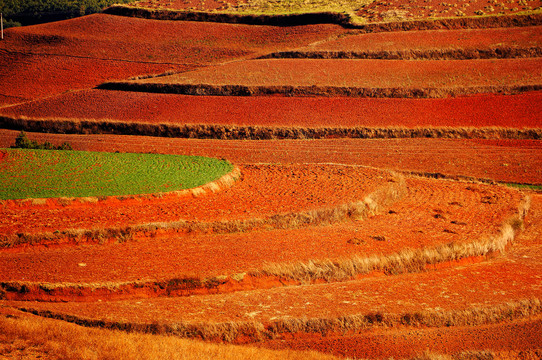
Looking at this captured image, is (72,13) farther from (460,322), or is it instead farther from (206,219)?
(460,322)

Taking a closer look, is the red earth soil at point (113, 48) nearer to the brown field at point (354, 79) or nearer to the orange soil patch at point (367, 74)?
the brown field at point (354, 79)

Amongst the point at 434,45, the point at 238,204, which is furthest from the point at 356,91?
the point at 238,204

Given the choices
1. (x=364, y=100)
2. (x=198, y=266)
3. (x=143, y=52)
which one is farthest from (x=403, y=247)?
(x=143, y=52)

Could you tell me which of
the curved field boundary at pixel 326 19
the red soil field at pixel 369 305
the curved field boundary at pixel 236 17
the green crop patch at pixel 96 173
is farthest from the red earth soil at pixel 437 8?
the red soil field at pixel 369 305

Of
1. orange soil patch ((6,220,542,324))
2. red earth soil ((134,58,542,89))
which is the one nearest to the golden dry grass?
orange soil patch ((6,220,542,324))

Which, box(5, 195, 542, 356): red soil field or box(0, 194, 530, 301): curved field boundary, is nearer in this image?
box(5, 195, 542, 356): red soil field

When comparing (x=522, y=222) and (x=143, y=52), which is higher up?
(x=143, y=52)

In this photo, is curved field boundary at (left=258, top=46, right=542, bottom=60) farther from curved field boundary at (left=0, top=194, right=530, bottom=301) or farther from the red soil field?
the red soil field
